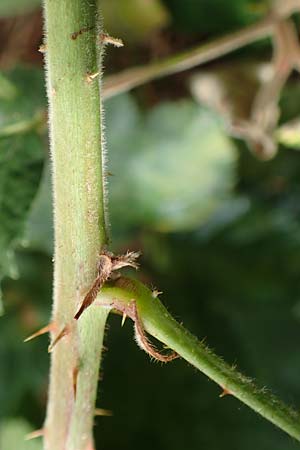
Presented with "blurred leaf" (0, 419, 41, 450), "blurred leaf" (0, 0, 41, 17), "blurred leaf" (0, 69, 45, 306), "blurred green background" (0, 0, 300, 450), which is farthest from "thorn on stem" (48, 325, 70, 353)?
"blurred leaf" (0, 0, 41, 17)

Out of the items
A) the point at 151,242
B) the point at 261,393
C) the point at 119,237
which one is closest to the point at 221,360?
the point at 261,393

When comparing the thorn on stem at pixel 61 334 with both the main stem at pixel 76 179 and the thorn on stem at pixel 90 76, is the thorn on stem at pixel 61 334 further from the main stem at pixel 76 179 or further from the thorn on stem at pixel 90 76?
the thorn on stem at pixel 90 76

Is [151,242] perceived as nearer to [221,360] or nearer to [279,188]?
[279,188]

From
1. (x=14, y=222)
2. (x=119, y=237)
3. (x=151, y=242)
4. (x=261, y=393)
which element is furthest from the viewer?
(x=151, y=242)

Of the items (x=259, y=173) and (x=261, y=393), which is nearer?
(x=261, y=393)

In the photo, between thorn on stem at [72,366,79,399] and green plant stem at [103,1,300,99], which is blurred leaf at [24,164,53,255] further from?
thorn on stem at [72,366,79,399]

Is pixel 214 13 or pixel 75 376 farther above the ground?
pixel 214 13

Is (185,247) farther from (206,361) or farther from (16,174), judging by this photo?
(206,361)

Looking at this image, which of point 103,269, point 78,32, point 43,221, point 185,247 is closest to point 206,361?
point 103,269
